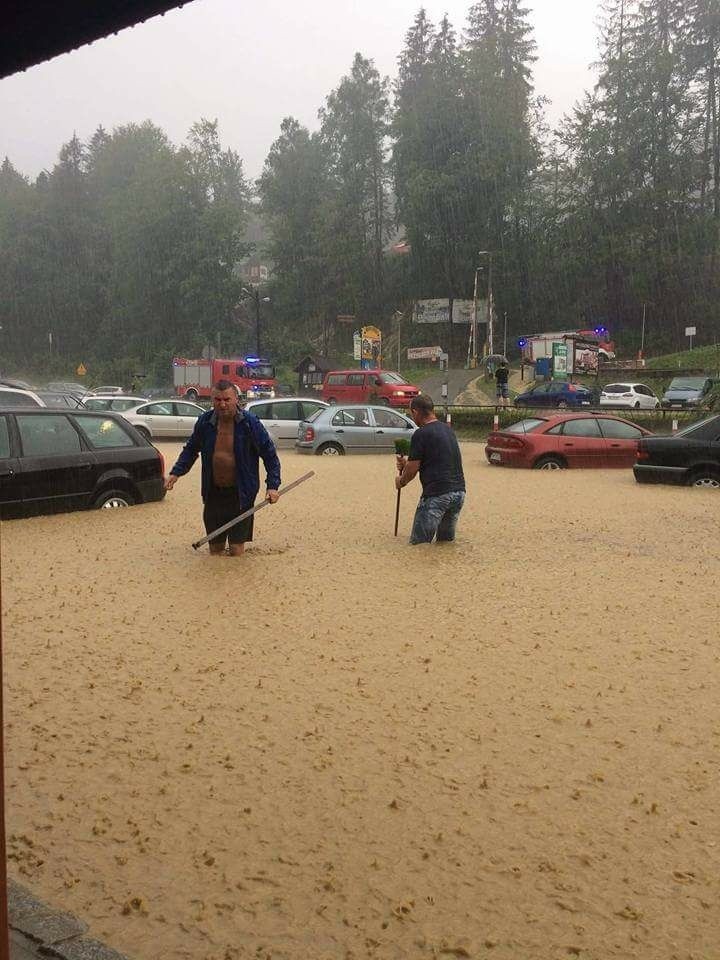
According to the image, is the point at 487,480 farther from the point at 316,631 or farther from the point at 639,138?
the point at 639,138

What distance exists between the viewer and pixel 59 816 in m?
4.14

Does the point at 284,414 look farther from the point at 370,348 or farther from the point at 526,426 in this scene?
the point at 370,348

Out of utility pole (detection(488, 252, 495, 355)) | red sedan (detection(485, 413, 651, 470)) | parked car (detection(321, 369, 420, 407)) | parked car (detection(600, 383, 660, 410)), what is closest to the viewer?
red sedan (detection(485, 413, 651, 470))

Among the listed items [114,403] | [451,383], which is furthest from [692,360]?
[114,403]

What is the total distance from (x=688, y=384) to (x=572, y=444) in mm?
23966

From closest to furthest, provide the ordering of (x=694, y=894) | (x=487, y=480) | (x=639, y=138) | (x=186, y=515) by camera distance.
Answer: (x=694, y=894), (x=186, y=515), (x=487, y=480), (x=639, y=138)

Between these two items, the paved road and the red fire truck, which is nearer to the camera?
the red fire truck

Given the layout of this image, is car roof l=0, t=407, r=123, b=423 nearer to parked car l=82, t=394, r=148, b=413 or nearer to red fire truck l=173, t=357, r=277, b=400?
parked car l=82, t=394, r=148, b=413

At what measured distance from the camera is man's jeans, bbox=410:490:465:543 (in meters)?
10.3

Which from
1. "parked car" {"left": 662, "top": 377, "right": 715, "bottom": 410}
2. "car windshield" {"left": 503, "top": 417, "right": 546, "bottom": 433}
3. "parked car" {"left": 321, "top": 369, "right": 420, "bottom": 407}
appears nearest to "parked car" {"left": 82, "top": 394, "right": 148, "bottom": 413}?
"parked car" {"left": 321, "top": 369, "right": 420, "bottom": 407}

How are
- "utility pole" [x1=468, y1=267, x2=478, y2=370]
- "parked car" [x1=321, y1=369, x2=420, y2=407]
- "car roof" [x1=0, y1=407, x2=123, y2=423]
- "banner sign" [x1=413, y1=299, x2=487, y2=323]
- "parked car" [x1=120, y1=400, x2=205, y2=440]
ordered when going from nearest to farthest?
"car roof" [x1=0, y1=407, x2=123, y2=423]
"parked car" [x1=120, y1=400, x2=205, y2=440]
"parked car" [x1=321, y1=369, x2=420, y2=407]
"utility pole" [x1=468, y1=267, x2=478, y2=370]
"banner sign" [x1=413, y1=299, x2=487, y2=323]

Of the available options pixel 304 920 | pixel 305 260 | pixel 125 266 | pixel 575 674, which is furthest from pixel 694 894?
pixel 125 266

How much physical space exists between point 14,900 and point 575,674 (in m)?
3.90

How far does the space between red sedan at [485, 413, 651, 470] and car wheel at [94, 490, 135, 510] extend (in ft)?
31.4
